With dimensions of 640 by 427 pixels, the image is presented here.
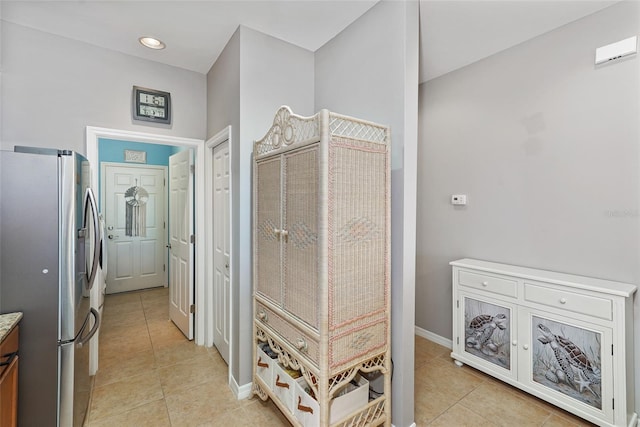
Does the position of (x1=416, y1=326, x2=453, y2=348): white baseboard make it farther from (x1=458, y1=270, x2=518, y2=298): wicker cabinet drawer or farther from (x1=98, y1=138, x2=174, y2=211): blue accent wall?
(x1=98, y1=138, x2=174, y2=211): blue accent wall

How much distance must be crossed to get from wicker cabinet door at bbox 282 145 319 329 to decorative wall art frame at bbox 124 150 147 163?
154 inches

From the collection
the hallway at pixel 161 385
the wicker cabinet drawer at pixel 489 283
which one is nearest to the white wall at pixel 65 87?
the hallway at pixel 161 385

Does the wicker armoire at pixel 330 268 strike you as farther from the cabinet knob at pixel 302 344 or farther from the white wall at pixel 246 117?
the white wall at pixel 246 117

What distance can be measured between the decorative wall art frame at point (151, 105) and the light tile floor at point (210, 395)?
2.19 meters

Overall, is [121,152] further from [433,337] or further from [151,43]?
[433,337]

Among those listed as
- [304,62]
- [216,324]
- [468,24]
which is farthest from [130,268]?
[468,24]

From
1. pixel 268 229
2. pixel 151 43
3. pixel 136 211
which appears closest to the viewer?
pixel 268 229

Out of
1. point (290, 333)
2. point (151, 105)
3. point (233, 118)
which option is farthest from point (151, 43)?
point (290, 333)

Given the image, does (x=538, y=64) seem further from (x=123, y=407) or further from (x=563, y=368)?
(x=123, y=407)

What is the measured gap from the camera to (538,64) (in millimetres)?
2217

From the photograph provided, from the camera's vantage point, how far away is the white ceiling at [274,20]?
1928 mm

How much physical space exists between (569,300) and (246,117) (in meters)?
2.53

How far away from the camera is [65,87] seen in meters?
2.27

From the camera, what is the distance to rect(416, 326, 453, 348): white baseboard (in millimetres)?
2865
